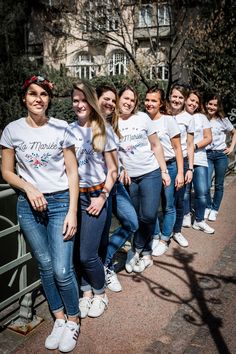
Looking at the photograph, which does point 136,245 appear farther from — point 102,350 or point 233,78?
point 233,78

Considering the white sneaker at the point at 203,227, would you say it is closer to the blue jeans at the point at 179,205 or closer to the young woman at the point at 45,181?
the blue jeans at the point at 179,205

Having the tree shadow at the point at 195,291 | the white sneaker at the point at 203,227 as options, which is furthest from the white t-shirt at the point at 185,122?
the tree shadow at the point at 195,291

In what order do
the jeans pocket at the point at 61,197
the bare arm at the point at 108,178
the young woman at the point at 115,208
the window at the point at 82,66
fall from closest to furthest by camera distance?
the jeans pocket at the point at 61,197 < the bare arm at the point at 108,178 < the young woman at the point at 115,208 < the window at the point at 82,66

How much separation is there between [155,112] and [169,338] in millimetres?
2474

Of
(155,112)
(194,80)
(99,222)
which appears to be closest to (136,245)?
(99,222)

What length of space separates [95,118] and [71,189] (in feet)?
2.24

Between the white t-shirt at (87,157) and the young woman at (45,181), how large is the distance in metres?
0.24

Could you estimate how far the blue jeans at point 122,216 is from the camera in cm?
376

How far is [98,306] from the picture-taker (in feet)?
11.3

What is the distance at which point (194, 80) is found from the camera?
61.3 ft

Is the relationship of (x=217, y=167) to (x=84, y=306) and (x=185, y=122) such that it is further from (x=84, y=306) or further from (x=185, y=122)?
(x=84, y=306)

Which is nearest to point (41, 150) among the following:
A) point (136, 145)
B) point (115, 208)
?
point (115, 208)

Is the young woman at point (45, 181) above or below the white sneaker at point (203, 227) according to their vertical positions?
above

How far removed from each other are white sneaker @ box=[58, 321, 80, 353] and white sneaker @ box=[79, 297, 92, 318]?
30 cm
